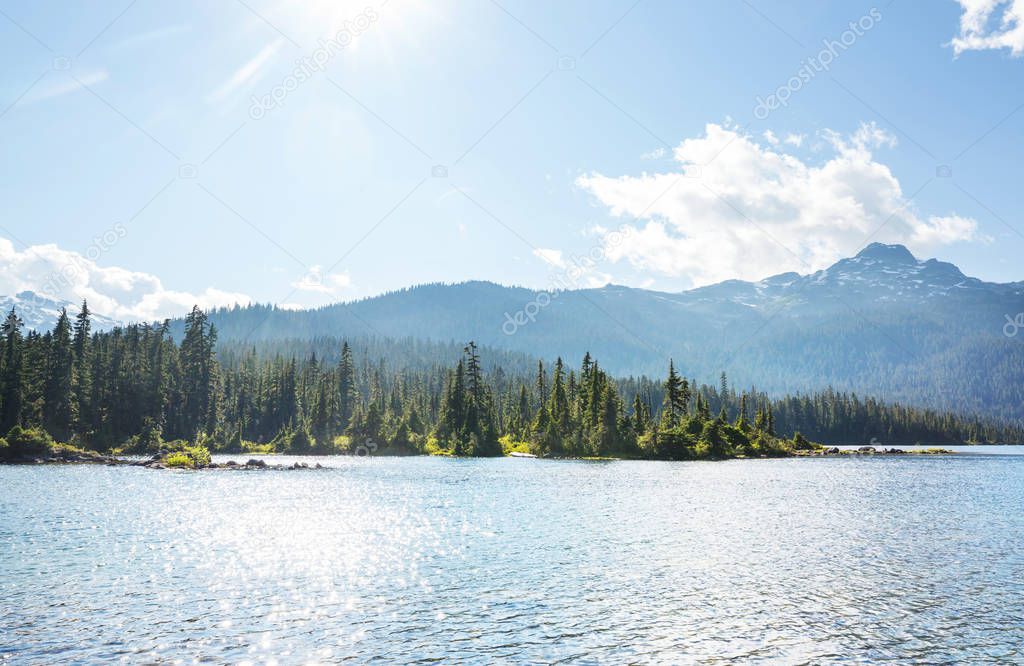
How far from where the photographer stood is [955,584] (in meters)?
28.5

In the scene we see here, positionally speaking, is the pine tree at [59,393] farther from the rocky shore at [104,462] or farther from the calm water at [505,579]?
the calm water at [505,579]

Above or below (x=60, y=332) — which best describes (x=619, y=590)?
below

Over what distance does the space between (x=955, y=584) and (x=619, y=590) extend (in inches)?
614

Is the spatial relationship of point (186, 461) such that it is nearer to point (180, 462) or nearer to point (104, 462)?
point (180, 462)

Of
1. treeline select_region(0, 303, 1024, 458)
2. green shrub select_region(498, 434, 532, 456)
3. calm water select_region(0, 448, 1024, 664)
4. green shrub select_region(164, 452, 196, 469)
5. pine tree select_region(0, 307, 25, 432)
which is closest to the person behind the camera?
calm water select_region(0, 448, 1024, 664)

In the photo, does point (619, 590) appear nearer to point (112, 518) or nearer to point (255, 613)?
point (255, 613)

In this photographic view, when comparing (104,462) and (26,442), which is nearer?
(26,442)

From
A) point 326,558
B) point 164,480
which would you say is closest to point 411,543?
point 326,558

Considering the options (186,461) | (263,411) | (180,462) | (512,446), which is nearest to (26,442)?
(180,462)

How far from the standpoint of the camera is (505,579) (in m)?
28.6

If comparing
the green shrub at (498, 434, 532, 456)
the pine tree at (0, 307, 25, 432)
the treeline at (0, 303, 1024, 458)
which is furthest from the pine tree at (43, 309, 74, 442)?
the green shrub at (498, 434, 532, 456)

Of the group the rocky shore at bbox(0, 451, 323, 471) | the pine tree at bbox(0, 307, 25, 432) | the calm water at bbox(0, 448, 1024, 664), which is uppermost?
the pine tree at bbox(0, 307, 25, 432)

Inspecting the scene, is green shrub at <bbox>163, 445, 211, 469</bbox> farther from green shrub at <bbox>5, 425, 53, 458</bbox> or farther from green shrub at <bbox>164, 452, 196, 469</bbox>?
green shrub at <bbox>5, 425, 53, 458</bbox>

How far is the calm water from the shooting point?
19984 millimetres
